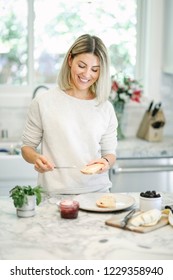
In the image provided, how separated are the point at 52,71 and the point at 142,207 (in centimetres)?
223

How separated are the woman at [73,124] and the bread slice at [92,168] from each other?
52mm

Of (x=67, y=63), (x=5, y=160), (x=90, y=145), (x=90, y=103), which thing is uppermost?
(x=67, y=63)

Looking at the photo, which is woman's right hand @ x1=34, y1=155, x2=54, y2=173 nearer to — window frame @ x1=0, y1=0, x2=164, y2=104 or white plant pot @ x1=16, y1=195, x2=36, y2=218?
white plant pot @ x1=16, y1=195, x2=36, y2=218

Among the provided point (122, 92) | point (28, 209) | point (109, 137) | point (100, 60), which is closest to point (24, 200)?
point (28, 209)

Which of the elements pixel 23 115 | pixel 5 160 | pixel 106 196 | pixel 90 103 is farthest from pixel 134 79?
pixel 106 196

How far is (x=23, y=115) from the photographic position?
380 cm

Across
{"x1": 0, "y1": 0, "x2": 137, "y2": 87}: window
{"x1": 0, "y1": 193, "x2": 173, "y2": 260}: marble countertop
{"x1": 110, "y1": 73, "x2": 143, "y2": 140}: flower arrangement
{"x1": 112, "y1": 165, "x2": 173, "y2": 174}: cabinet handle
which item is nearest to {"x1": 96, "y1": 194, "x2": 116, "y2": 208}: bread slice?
{"x1": 0, "y1": 193, "x2": 173, "y2": 260}: marble countertop

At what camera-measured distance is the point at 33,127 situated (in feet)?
7.29

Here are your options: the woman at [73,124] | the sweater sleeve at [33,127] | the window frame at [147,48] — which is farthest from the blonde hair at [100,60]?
the window frame at [147,48]

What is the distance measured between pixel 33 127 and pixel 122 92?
159 cm

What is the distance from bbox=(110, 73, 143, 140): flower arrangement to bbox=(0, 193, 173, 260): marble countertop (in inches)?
72.6

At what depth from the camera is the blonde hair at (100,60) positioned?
2201mm

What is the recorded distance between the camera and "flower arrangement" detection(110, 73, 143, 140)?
12.1ft
